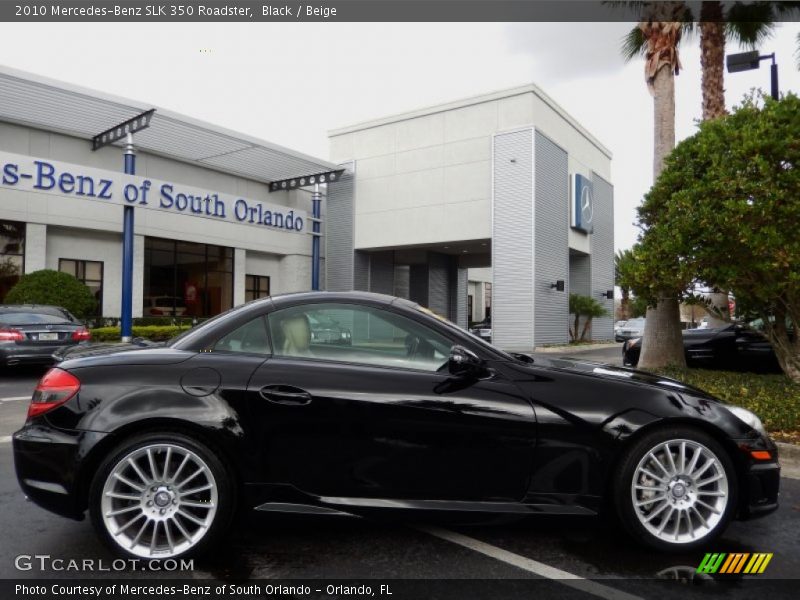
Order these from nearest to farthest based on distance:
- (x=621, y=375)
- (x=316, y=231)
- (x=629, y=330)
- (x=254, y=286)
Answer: (x=621, y=375), (x=316, y=231), (x=254, y=286), (x=629, y=330)

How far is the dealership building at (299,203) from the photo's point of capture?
716 inches

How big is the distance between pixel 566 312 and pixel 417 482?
2184cm

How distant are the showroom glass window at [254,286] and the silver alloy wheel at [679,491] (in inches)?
922

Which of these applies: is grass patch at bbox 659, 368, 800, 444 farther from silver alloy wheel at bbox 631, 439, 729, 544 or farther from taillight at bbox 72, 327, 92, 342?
taillight at bbox 72, 327, 92, 342

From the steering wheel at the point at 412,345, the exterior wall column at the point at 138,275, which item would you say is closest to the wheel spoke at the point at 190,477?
the steering wheel at the point at 412,345

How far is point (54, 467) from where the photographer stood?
9.31 feet

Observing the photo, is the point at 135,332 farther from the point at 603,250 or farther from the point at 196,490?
the point at 603,250

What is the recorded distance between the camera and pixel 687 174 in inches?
332

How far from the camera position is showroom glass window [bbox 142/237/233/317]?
72.5 ft

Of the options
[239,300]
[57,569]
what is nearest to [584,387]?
[57,569]

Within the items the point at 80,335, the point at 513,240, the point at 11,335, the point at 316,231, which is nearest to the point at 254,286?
the point at 316,231

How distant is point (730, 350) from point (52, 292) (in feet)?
56.4

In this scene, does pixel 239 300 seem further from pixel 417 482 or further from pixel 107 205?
pixel 417 482

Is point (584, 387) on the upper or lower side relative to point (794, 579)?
upper
